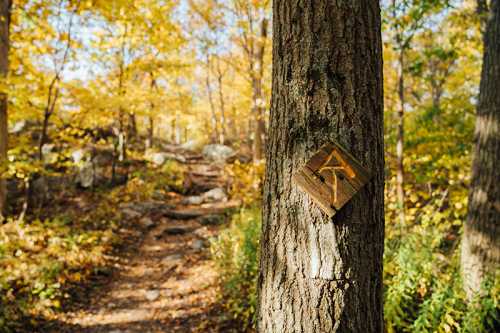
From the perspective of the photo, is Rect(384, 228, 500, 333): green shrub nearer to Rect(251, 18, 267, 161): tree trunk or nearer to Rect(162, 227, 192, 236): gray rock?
Rect(162, 227, 192, 236): gray rock

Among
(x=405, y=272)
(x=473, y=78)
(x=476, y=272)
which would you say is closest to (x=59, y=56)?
(x=405, y=272)

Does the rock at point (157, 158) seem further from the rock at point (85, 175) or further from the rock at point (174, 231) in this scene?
the rock at point (174, 231)

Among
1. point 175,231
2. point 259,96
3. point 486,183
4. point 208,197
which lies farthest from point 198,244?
point 486,183

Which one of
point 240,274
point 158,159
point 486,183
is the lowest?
point 240,274

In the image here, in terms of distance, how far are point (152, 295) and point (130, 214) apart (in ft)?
13.2

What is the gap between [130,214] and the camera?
28.5ft

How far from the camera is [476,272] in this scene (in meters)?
3.46

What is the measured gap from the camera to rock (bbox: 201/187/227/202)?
1073 centimetres

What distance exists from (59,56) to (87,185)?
4.55 m

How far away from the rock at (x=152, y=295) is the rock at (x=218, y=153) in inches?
447

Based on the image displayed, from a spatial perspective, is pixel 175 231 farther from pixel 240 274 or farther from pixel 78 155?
pixel 78 155

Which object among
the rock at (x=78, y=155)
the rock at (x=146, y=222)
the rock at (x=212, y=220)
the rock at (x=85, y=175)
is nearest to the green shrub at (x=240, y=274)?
the rock at (x=212, y=220)

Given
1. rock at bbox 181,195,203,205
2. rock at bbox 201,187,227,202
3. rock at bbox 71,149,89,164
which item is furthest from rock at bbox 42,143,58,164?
rock at bbox 201,187,227,202

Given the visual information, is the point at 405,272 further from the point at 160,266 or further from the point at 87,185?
the point at 87,185
